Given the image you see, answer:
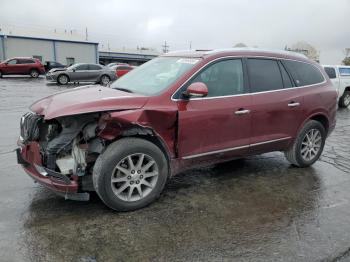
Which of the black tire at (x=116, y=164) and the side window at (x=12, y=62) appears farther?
the side window at (x=12, y=62)

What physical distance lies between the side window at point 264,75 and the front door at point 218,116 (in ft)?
0.61

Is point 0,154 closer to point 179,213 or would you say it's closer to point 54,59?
point 179,213

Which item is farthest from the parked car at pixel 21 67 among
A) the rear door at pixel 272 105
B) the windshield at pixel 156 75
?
the rear door at pixel 272 105

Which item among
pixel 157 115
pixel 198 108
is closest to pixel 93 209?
pixel 157 115

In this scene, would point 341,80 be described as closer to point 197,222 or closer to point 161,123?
point 161,123

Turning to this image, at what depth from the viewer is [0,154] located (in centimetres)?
624

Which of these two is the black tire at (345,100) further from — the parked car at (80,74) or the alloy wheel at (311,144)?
the parked car at (80,74)

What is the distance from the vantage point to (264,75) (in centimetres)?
524

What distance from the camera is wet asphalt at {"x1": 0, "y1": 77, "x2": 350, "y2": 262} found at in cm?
336

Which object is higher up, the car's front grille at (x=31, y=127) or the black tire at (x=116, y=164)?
the car's front grille at (x=31, y=127)

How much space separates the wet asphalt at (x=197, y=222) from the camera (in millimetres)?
3361

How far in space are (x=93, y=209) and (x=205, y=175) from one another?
74.1 inches

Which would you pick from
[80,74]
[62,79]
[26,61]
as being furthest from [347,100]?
[26,61]

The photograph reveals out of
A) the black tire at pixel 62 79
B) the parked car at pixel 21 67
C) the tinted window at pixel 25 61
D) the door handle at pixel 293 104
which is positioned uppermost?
the door handle at pixel 293 104
